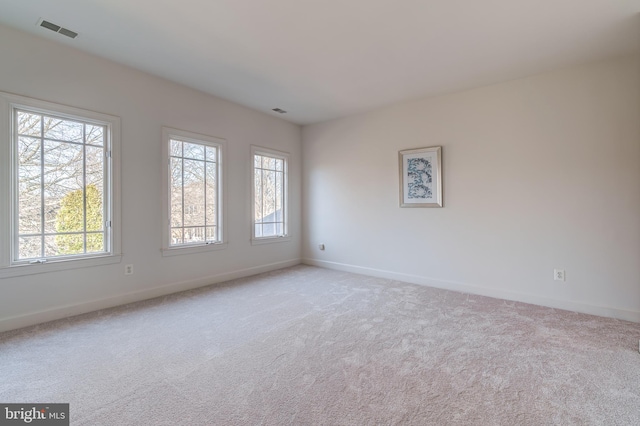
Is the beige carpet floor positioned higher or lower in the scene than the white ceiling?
lower

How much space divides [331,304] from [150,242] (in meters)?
2.37

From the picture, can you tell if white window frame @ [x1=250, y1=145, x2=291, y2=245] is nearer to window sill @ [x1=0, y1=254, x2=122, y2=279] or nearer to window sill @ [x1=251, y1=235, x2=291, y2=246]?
window sill @ [x1=251, y1=235, x2=291, y2=246]

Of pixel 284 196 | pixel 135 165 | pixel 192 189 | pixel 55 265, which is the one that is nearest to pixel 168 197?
pixel 192 189

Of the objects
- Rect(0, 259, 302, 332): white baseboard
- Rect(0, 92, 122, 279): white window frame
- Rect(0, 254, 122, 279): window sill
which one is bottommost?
Rect(0, 259, 302, 332): white baseboard

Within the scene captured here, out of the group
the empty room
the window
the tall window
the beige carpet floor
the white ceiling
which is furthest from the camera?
the window

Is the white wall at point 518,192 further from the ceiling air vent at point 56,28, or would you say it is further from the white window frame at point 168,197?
the ceiling air vent at point 56,28

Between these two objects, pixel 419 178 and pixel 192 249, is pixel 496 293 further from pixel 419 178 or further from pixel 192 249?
pixel 192 249

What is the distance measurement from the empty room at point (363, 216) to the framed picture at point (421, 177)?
1.2 inches

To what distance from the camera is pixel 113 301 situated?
3273mm

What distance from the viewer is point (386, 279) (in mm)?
4555

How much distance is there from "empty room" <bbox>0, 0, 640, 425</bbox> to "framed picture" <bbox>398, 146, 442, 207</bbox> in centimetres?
3

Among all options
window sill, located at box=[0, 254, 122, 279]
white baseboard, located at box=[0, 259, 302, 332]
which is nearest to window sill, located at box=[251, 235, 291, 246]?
white baseboard, located at box=[0, 259, 302, 332]

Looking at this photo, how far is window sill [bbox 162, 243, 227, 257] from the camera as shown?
3757 millimetres

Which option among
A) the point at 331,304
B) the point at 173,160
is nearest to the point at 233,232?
the point at 173,160
